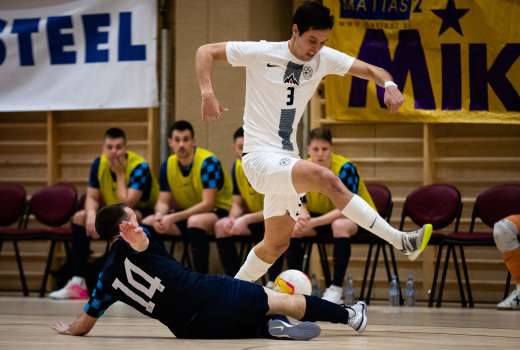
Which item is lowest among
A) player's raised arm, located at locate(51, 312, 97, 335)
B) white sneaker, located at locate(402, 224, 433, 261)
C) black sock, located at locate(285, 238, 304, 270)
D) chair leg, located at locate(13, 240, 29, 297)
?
chair leg, located at locate(13, 240, 29, 297)

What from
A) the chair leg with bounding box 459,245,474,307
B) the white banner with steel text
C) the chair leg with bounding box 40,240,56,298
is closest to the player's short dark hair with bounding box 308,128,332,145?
the chair leg with bounding box 459,245,474,307

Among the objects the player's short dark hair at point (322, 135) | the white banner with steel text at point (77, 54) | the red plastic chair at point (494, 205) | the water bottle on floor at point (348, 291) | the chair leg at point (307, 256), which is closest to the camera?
the player's short dark hair at point (322, 135)

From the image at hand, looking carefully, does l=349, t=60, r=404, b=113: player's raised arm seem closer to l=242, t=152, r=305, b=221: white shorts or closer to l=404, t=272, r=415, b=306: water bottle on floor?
l=242, t=152, r=305, b=221: white shorts

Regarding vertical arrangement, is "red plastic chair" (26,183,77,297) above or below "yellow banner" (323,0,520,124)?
below

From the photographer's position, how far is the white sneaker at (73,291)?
8977mm

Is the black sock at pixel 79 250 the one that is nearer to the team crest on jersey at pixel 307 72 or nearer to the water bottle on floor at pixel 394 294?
the water bottle on floor at pixel 394 294

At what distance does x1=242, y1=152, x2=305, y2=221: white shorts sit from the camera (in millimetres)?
5453

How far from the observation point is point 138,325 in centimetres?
616

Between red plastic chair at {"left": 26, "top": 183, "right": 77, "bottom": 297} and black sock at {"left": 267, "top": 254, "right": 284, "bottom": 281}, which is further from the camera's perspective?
red plastic chair at {"left": 26, "top": 183, "right": 77, "bottom": 297}

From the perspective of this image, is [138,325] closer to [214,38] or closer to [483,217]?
[483,217]

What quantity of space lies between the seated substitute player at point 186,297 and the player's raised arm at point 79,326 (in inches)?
4.3

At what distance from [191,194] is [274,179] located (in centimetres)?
395

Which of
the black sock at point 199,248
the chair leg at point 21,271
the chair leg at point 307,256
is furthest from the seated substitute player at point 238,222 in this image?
the chair leg at point 21,271

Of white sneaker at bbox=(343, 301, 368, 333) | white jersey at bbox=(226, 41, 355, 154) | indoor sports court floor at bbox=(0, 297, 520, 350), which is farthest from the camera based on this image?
white jersey at bbox=(226, 41, 355, 154)
